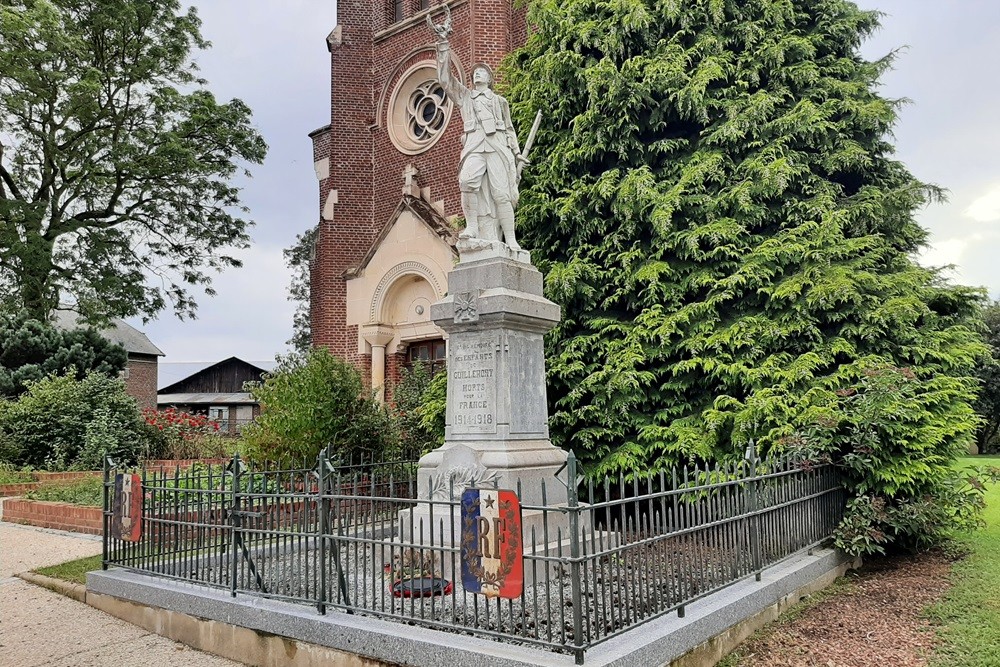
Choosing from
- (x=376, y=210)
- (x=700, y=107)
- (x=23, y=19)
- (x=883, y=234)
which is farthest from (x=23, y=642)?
(x=23, y=19)

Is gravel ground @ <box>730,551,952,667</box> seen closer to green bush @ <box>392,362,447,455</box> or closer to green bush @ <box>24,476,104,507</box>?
green bush @ <box>392,362,447,455</box>

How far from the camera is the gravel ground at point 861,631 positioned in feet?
16.7

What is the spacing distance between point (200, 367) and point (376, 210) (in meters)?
29.9

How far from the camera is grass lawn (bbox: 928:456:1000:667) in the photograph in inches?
203

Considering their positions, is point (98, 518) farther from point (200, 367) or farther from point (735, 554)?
point (200, 367)

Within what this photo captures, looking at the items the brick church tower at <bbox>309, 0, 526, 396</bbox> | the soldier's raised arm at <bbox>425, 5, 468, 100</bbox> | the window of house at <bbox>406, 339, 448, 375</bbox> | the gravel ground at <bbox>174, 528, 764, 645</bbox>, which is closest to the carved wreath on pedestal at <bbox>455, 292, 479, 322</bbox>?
the soldier's raised arm at <bbox>425, 5, 468, 100</bbox>

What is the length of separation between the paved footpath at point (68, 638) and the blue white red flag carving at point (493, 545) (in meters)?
2.24

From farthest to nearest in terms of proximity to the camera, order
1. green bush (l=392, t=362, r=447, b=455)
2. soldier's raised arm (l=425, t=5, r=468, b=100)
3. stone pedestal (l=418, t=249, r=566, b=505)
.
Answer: green bush (l=392, t=362, r=447, b=455) < soldier's raised arm (l=425, t=5, r=468, b=100) < stone pedestal (l=418, t=249, r=566, b=505)

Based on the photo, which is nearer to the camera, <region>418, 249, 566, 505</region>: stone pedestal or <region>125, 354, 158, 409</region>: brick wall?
<region>418, 249, 566, 505</region>: stone pedestal

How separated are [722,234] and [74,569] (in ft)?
27.9

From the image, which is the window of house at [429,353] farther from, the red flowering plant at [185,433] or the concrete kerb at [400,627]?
the concrete kerb at [400,627]

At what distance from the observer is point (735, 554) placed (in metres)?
5.82

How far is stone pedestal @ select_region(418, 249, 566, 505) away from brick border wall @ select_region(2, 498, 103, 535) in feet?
18.3

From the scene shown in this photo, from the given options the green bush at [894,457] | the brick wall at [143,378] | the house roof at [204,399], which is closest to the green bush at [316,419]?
the green bush at [894,457]
